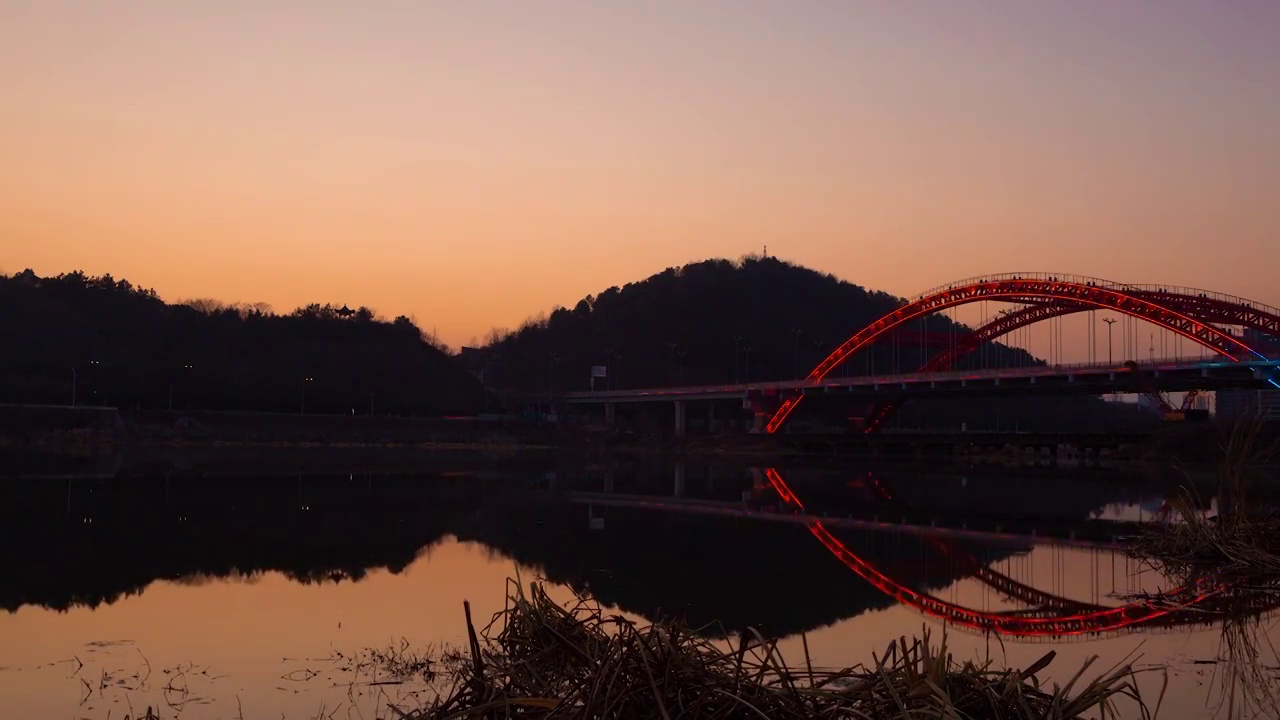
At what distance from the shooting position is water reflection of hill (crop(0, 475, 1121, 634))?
512 inches

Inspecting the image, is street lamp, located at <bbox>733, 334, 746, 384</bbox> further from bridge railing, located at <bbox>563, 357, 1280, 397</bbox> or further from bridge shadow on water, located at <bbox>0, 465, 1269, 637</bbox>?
bridge shadow on water, located at <bbox>0, 465, 1269, 637</bbox>

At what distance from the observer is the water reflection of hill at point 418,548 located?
1299 cm

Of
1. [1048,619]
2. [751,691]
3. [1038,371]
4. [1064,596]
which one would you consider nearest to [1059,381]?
[1038,371]

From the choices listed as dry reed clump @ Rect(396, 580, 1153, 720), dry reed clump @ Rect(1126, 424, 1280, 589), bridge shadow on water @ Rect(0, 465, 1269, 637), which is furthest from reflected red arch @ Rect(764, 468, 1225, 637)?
dry reed clump @ Rect(396, 580, 1153, 720)

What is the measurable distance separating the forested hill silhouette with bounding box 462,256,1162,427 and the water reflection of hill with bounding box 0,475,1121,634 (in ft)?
347

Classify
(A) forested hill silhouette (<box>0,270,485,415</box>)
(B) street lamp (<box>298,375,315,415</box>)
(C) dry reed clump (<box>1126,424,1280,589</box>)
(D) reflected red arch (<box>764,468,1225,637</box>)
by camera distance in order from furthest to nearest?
(B) street lamp (<box>298,375,315,415</box>), (A) forested hill silhouette (<box>0,270,485,415</box>), (C) dry reed clump (<box>1126,424,1280,589</box>), (D) reflected red arch (<box>764,468,1225,637</box>)

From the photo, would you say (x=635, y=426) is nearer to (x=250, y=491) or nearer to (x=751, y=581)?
(x=250, y=491)

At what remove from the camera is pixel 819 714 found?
4.07 m

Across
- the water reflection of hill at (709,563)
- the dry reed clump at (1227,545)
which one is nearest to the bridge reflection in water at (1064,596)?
the water reflection of hill at (709,563)

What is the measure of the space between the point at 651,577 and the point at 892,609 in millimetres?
3402

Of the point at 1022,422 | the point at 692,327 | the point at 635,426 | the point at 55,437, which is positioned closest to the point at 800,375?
the point at 692,327

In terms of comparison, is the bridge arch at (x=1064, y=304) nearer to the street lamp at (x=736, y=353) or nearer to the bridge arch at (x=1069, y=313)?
the bridge arch at (x=1069, y=313)

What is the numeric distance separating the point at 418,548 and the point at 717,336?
127133mm

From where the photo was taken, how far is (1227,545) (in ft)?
54.1
